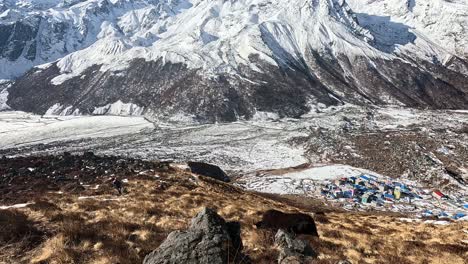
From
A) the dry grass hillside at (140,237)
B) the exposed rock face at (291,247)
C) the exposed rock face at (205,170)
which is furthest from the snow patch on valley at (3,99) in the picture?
the exposed rock face at (291,247)

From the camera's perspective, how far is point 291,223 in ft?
47.8

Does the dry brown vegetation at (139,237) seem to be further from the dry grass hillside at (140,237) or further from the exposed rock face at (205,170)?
the exposed rock face at (205,170)

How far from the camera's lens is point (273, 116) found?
130 m

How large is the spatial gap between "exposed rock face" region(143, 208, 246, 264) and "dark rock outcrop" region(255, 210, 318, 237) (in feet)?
16.7

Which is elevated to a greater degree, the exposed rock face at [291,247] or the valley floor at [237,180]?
the exposed rock face at [291,247]

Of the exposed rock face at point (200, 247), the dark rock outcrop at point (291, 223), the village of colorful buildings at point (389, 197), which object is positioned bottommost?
the village of colorful buildings at point (389, 197)

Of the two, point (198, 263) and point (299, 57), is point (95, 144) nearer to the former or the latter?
point (198, 263)

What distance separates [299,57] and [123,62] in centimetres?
9638

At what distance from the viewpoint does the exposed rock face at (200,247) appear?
28.0 ft

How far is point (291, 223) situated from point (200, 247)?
672cm

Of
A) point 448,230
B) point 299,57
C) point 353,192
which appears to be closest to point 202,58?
point 299,57

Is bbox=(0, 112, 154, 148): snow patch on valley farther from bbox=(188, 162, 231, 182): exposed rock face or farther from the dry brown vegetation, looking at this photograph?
the dry brown vegetation

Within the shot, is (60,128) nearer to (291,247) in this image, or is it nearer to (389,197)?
(389,197)

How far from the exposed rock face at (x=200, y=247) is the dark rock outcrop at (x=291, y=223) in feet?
16.7
